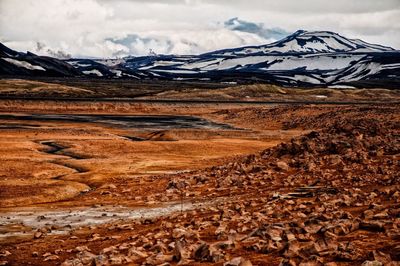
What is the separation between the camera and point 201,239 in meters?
22.7

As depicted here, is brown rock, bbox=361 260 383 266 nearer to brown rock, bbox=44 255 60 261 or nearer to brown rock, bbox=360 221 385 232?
brown rock, bbox=360 221 385 232

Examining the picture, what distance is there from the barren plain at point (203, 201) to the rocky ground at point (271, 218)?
2.8 inches

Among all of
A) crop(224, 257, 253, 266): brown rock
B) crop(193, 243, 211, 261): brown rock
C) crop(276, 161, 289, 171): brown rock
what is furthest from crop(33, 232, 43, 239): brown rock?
crop(276, 161, 289, 171): brown rock

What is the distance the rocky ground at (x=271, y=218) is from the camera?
18.9 metres

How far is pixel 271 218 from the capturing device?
82.1 ft

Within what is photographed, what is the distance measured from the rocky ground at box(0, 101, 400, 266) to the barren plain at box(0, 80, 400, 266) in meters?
0.07

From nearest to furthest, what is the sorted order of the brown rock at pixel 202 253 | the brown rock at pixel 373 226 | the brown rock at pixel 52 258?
the brown rock at pixel 202 253, the brown rock at pixel 373 226, the brown rock at pixel 52 258

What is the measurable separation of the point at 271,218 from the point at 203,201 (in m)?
10.1

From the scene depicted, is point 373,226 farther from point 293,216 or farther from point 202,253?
point 202,253

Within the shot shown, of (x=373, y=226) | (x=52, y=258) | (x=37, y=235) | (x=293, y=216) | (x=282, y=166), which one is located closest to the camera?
(x=373, y=226)

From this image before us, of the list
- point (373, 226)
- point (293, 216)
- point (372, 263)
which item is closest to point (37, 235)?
point (293, 216)

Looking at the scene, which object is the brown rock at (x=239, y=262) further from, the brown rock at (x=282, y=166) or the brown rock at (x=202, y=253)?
the brown rock at (x=282, y=166)

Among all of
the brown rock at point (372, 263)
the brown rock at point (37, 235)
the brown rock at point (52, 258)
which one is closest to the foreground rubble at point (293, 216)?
the brown rock at point (372, 263)

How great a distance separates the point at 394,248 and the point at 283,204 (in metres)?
11.1
